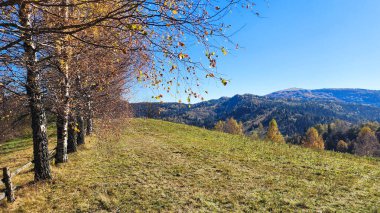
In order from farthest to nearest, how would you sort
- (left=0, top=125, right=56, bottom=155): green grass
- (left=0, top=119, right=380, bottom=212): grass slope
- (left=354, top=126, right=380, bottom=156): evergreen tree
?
(left=354, top=126, right=380, bottom=156): evergreen tree → (left=0, top=125, right=56, bottom=155): green grass → (left=0, top=119, right=380, bottom=212): grass slope

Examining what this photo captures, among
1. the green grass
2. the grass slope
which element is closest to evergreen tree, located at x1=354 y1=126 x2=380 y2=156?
the grass slope

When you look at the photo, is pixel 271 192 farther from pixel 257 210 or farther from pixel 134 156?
pixel 134 156

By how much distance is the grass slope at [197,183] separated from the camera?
37.4 ft

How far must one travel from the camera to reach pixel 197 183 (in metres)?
14.4

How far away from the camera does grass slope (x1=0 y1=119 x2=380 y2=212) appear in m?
11.4

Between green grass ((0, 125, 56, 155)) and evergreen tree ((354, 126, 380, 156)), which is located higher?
green grass ((0, 125, 56, 155))

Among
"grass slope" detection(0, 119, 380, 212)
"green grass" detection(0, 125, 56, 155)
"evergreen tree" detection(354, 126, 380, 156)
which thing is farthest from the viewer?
"evergreen tree" detection(354, 126, 380, 156)

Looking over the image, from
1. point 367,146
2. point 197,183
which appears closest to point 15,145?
point 197,183

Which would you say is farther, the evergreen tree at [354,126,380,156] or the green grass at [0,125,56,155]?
the evergreen tree at [354,126,380,156]

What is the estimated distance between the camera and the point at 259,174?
16.5m

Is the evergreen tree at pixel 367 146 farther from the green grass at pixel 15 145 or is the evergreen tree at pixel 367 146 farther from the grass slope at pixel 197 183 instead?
the green grass at pixel 15 145

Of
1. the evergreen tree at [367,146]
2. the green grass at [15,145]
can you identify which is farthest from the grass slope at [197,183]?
the evergreen tree at [367,146]

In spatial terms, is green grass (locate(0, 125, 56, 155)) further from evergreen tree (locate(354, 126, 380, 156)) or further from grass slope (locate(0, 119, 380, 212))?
evergreen tree (locate(354, 126, 380, 156))

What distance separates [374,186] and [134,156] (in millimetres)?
14678
